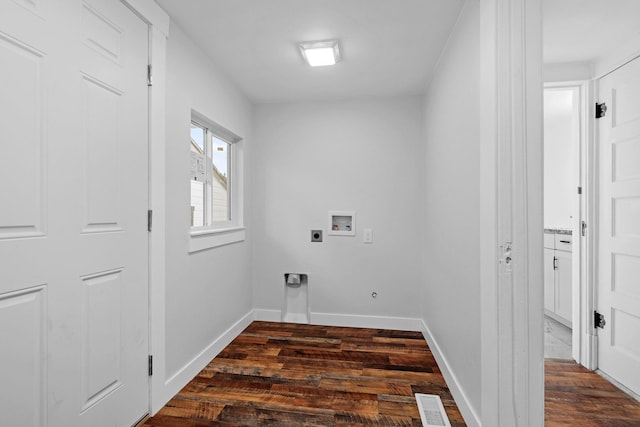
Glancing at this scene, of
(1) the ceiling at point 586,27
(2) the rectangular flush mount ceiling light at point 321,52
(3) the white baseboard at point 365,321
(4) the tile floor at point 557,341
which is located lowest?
(4) the tile floor at point 557,341

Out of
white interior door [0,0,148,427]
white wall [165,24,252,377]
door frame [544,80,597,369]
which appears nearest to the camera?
white interior door [0,0,148,427]

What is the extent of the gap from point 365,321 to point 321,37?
8.35ft

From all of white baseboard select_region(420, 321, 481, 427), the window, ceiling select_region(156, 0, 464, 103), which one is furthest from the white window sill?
white baseboard select_region(420, 321, 481, 427)

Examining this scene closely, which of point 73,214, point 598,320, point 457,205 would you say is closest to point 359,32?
point 457,205

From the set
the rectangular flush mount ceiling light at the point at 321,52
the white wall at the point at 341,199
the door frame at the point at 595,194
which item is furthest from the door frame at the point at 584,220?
the rectangular flush mount ceiling light at the point at 321,52

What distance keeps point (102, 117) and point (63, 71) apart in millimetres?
229

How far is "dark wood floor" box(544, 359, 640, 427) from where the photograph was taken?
179cm

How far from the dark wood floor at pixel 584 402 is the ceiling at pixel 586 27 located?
7.26 ft

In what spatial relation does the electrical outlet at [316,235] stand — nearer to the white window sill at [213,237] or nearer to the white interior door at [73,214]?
the white window sill at [213,237]

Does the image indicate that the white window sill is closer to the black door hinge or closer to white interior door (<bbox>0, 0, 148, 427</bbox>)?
white interior door (<bbox>0, 0, 148, 427</bbox>)

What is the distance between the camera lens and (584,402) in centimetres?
196

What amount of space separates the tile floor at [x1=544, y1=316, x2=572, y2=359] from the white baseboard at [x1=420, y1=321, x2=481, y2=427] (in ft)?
2.89

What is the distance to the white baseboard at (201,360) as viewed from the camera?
6.59 feet

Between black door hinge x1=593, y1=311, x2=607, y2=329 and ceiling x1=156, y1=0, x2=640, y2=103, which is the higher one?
ceiling x1=156, y1=0, x2=640, y2=103
